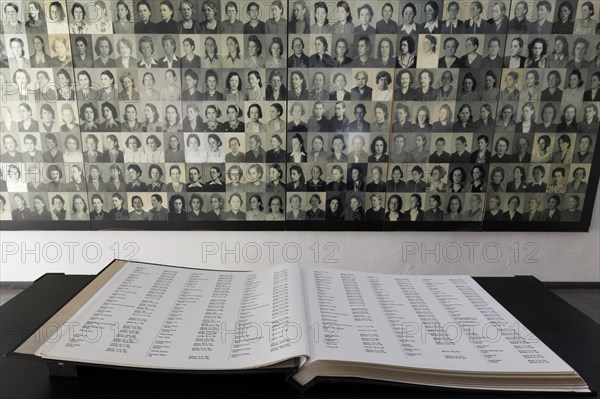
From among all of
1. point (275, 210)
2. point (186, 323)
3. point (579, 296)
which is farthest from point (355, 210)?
point (186, 323)

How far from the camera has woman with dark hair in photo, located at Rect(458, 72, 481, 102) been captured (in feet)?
6.99

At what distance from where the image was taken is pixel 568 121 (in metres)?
2.21

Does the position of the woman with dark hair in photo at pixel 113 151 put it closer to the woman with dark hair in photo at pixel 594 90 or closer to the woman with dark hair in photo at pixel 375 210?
the woman with dark hair in photo at pixel 375 210

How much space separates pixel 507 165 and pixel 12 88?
98.8 inches

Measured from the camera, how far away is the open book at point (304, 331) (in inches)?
22.6

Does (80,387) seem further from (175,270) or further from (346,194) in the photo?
(346,194)

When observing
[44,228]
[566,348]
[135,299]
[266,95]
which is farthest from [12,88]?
[566,348]

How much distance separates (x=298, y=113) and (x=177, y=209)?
2.62ft

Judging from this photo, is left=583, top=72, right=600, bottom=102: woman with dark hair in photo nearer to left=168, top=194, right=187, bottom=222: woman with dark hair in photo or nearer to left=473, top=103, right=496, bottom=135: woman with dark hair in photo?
left=473, top=103, right=496, bottom=135: woman with dark hair in photo

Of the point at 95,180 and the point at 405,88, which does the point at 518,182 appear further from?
the point at 95,180

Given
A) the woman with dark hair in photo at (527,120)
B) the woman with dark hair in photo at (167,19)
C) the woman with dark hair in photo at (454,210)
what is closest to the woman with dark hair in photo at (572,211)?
the woman with dark hair in photo at (527,120)

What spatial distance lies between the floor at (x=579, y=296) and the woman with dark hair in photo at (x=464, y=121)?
1096 mm

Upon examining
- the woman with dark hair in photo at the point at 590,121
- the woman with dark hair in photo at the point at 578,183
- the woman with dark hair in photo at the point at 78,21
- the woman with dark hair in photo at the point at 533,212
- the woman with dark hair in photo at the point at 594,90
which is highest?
the woman with dark hair in photo at the point at 78,21

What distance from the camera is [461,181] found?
2260mm
